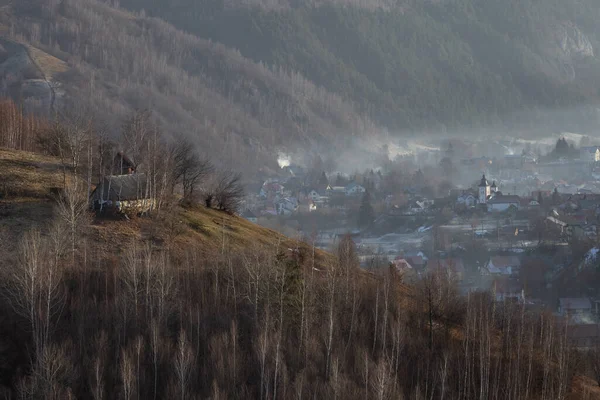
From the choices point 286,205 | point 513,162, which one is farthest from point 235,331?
point 513,162

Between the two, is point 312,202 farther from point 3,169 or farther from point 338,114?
point 338,114

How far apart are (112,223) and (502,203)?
199ft

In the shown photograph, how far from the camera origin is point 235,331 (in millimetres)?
26969

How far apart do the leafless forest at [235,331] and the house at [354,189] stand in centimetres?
7847

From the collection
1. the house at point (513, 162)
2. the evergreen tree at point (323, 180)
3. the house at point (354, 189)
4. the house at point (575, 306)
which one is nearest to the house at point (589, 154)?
the house at point (513, 162)

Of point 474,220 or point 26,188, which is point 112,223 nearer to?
point 26,188

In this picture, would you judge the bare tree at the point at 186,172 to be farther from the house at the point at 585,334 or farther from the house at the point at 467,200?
the house at the point at 467,200

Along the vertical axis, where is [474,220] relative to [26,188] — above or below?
below

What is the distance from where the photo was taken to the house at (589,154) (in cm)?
13975

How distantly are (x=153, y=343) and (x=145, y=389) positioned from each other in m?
1.49

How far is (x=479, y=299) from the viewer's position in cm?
3434

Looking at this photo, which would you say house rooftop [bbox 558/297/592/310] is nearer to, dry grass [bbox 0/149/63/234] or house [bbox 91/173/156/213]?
house [bbox 91/173/156/213]

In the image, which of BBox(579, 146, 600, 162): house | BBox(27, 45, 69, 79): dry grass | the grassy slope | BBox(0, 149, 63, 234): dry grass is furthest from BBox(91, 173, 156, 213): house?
BBox(579, 146, 600, 162): house

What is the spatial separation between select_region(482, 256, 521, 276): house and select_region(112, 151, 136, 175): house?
97.4ft
